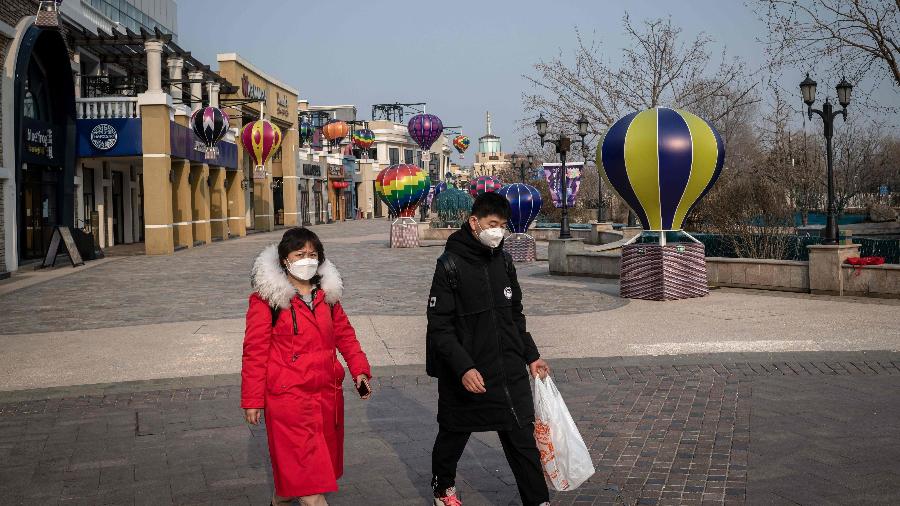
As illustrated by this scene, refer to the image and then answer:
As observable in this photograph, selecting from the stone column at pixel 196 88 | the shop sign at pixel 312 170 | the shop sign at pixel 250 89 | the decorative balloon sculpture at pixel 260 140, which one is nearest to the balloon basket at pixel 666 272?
the stone column at pixel 196 88

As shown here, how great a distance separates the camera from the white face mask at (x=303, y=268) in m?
4.29

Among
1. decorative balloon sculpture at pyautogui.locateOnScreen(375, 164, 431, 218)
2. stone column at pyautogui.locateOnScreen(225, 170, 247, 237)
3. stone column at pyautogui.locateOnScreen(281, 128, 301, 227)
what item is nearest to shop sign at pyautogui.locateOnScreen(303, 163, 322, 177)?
stone column at pyautogui.locateOnScreen(281, 128, 301, 227)

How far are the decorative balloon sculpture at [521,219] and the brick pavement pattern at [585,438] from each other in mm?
16906

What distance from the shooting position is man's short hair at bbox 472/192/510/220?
4.36m

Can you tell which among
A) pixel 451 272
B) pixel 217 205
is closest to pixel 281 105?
pixel 217 205

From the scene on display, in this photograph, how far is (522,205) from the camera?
27953mm

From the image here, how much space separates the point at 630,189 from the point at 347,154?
243ft

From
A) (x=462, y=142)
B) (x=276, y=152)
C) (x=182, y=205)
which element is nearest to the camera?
(x=182, y=205)

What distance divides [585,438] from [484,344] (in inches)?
88.5

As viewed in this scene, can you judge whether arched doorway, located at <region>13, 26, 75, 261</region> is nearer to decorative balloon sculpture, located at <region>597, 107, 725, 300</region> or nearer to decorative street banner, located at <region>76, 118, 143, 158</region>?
decorative street banner, located at <region>76, 118, 143, 158</region>

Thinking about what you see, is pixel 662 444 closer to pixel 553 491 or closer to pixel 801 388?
pixel 553 491

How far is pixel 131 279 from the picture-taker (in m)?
20.6

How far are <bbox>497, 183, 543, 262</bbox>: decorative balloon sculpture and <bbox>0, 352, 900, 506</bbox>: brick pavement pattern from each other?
1691 cm

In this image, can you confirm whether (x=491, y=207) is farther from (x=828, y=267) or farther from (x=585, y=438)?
(x=828, y=267)
